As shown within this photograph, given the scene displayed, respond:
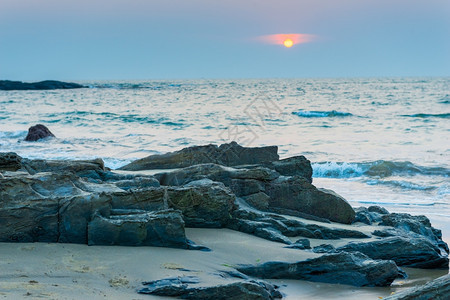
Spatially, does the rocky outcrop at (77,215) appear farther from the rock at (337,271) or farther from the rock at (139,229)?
the rock at (337,271)

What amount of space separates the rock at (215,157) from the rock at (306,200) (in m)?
1.81

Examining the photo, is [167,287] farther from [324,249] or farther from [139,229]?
[324,249]

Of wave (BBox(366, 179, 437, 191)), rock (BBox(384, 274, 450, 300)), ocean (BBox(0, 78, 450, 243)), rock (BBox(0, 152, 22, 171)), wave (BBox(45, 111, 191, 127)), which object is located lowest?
wave (BBox(366, 179, 437, 191))

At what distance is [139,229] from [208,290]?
1309mm

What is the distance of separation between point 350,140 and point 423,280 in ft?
60.9

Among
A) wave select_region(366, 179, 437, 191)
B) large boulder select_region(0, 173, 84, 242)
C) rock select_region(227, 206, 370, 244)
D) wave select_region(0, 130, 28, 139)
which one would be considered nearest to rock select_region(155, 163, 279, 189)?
rock select_region(227, 206, 370, 244)

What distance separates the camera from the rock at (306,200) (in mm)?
7922

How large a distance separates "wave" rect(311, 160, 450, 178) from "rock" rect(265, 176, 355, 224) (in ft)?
26.0

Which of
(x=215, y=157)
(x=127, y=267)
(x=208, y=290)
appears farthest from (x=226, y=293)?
(x=215, y=157)

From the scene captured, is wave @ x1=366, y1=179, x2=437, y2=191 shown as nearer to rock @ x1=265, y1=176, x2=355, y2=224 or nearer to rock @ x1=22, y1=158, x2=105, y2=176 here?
rock @ x1=265, y1=176, x2=355, y2=224

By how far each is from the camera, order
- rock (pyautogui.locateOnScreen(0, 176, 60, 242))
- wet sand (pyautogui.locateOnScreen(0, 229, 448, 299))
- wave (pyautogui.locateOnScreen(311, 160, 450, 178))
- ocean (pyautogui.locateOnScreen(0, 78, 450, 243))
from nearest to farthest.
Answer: wet sand (pyautogui.locateOnScreen(0, 229, 448, 299)), rock (pyautogui.locateOnScreen(0, 176, 60, 242)), ocean (pyautogui.locateOnScreen(0, 78, 450, 243)), wave (pyautogui.locateOnScreen(311, 160, 450, 178))

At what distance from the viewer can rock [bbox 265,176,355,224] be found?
7922 millimetres

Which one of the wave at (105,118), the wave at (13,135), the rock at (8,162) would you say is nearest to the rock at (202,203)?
the rock at (8,162)

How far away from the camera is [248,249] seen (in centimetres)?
600
